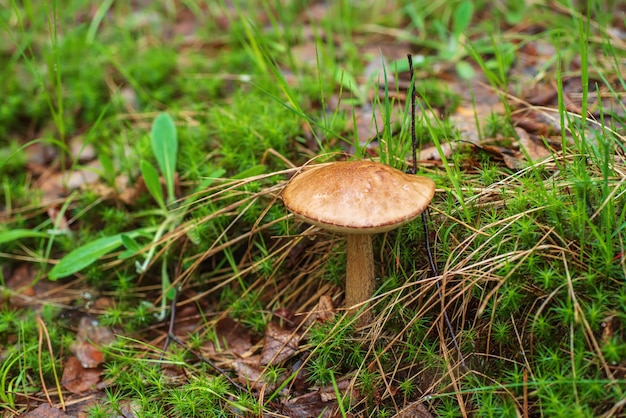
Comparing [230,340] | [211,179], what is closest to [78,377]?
[230,340]

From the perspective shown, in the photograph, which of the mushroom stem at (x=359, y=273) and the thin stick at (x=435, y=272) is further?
the mushroom stem at (x=359, y=273)

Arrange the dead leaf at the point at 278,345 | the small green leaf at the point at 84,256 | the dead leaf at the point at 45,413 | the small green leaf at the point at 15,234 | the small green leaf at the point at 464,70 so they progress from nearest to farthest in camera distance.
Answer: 1. the dead leaf at the point at 45,413
2. the dead leaf at the point at 278,345
3. the small green leaf at the point at 84,256
4. the small green leaf at the point at 15,234
5. the small green leaf at the point at 464,70

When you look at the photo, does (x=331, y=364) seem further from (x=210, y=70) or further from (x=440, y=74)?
(x=210, y=70)

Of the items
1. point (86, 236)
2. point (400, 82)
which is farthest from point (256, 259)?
point (400, 82)

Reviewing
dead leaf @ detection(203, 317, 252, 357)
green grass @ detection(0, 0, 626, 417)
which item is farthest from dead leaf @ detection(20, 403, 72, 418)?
dead leaf @ detection(203, 317, 252, 357)

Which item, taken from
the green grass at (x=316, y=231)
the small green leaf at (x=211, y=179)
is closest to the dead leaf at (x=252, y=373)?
the green grass at (x=316, y=231)

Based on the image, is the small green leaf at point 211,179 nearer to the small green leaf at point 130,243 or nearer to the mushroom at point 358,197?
the small green leaf at point 130,243

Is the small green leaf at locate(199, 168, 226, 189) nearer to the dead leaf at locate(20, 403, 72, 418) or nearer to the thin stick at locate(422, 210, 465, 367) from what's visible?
the thin stick at locate(422, 210, 465, 367)
